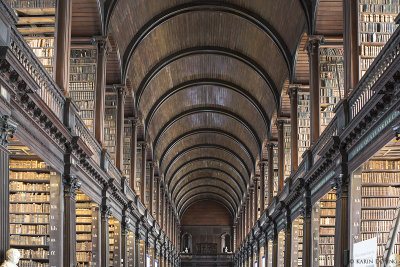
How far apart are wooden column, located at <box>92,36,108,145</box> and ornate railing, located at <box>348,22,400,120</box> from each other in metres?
6.88

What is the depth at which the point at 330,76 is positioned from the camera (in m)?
16.6

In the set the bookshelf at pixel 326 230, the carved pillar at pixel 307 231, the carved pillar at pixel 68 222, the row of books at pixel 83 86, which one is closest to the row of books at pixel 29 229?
the carved pillar at pixel 68 222

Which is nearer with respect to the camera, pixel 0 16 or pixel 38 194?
pixel 0 16

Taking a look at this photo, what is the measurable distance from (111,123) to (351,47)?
31.8 feet

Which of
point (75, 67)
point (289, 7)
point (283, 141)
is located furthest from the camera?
point (283, 141)

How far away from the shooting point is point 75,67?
1582cm

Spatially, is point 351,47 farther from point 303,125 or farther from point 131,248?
point 131,248

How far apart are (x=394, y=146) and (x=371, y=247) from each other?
3.29 meters

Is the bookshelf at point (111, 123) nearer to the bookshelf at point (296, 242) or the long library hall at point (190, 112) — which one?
the long library hall at point (190, 112)

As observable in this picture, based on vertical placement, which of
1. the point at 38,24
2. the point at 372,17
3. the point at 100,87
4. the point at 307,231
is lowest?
the point at 307,231

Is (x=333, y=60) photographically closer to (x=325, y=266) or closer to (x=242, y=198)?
(x=325, y=266)

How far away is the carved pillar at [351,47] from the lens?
37.6 feet

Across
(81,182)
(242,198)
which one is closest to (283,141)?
(81,182)

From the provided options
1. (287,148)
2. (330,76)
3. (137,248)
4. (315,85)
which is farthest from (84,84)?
(287,148)
